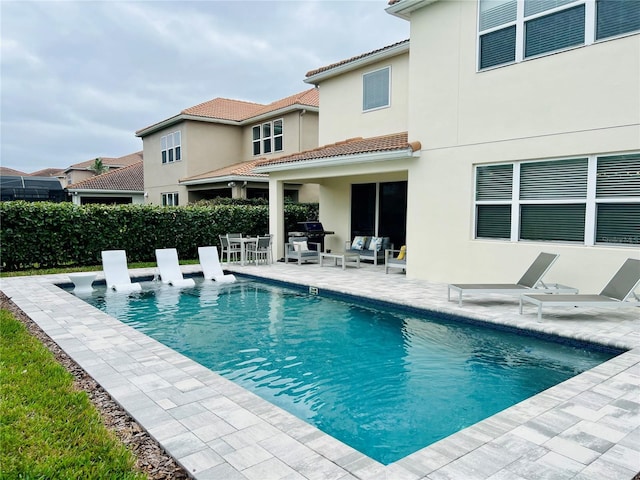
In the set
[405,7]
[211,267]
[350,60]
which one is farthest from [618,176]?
[211,267]

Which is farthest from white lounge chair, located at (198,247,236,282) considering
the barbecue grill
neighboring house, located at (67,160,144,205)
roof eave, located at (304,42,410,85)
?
neighboring house, located at (67,160,144,205)

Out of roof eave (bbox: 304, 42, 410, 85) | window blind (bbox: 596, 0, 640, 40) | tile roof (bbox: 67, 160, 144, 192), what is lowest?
tile roof (bbox: 67, 160, 144, 192)

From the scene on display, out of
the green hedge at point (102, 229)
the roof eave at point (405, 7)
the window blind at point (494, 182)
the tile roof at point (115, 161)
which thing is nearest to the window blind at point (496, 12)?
the roof eave at point (405, 7)

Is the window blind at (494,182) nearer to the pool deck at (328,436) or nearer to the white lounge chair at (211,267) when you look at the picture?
the pool deck at (328,436)

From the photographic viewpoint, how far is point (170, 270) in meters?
12.7

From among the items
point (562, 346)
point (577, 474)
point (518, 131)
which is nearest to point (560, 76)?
point (518, 131)

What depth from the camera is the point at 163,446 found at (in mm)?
3330

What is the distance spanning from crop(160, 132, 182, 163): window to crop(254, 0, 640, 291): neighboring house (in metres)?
16.0

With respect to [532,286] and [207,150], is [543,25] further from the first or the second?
[207,150]

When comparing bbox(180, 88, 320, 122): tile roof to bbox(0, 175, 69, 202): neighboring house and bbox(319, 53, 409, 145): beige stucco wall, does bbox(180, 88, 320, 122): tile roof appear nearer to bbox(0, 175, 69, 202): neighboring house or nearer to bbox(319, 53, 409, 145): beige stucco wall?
bbox(319, 53, 409, 145): beige stucco wall

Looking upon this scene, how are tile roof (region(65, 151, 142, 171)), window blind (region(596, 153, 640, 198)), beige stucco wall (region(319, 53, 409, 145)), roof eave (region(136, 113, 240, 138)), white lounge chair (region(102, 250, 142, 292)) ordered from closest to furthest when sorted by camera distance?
window blind (region(596, 153, 640, 198)), white lounge chair (region(102, 250, 142, 292)), beige stucco wall (region(319, 53, 409, 145)), roof eave (region(136, 113, 240, 138)), tile roof (region(65, 151, 142, 171))

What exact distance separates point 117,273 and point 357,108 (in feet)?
33.3

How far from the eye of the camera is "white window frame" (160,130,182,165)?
87.1ft

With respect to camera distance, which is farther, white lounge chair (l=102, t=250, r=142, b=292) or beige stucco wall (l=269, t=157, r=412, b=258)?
beige stucco wall (l=269, t=157, r=412, b=258)
